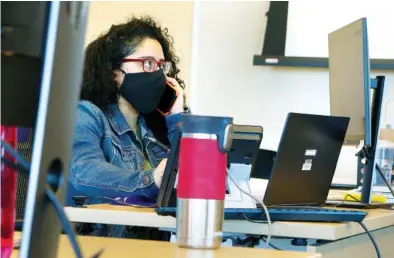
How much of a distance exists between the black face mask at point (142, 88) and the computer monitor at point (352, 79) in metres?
0.58

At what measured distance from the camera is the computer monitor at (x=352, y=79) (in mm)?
2146

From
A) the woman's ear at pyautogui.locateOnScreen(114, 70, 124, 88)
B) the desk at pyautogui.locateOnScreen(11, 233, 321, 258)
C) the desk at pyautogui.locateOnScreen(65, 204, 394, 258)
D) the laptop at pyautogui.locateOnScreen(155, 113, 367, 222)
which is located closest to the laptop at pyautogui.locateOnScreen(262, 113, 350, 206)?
the laptop at pyautogui.locateOnScreen(155, 113, 367, 222)

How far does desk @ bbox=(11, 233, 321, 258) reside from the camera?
107cm

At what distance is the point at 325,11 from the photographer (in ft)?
14.2

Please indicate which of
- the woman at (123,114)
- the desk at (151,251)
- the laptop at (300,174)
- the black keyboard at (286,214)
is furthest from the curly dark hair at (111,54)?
the desk at (151,251)

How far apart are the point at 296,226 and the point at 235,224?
13cm

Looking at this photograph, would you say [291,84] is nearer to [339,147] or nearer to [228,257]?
[339,147]

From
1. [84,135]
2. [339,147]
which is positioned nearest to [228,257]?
[339,147]

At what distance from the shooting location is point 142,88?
2.34 meters

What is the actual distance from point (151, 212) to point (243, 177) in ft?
0.85

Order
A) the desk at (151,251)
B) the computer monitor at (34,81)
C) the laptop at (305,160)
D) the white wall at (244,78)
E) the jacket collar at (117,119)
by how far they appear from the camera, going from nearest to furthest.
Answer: the computer monitor at (34,81) < the desk at (151,251) < the laptop at (305,160) < the jacket collar at (117,119) < the white wall at (244,78)

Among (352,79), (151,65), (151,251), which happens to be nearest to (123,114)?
(151,65)

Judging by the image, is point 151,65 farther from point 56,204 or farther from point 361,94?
point 56,204

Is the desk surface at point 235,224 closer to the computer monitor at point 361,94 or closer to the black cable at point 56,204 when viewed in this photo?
the computer monitor at point 361,94
